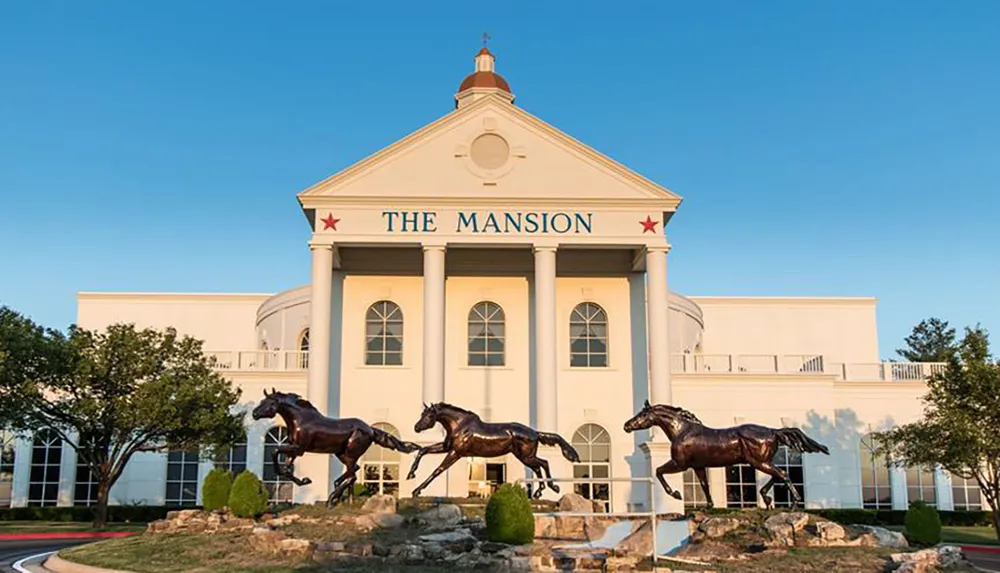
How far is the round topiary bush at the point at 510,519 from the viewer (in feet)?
65.7

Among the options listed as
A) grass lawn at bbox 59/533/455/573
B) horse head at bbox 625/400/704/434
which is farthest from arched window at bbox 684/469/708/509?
grass lawn at bbox 59/533/455/573

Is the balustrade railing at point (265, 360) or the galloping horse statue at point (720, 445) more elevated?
the balustrade railing at point (265, 360)

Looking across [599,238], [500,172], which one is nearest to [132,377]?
[500,172]

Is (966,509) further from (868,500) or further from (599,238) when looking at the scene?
(599,238)

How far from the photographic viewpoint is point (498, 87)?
5372cm

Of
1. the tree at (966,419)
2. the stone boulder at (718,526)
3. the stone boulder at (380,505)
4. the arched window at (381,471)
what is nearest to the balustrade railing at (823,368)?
the tree at (966,419)

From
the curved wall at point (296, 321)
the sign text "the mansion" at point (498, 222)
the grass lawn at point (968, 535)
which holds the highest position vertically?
the sign text "the mansion" at point (498, 222)

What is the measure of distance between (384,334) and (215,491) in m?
15.2

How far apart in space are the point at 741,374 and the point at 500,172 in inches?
540

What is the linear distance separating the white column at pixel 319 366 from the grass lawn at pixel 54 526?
5674 millimetres

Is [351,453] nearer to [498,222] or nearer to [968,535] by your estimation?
[498,222]

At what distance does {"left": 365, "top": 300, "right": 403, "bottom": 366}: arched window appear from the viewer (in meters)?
38.6

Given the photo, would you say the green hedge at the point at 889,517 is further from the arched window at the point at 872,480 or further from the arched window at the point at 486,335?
the arched window at the point at 486,335

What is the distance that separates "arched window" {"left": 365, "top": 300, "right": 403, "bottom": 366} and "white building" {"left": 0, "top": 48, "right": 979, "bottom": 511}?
56 millimetres
